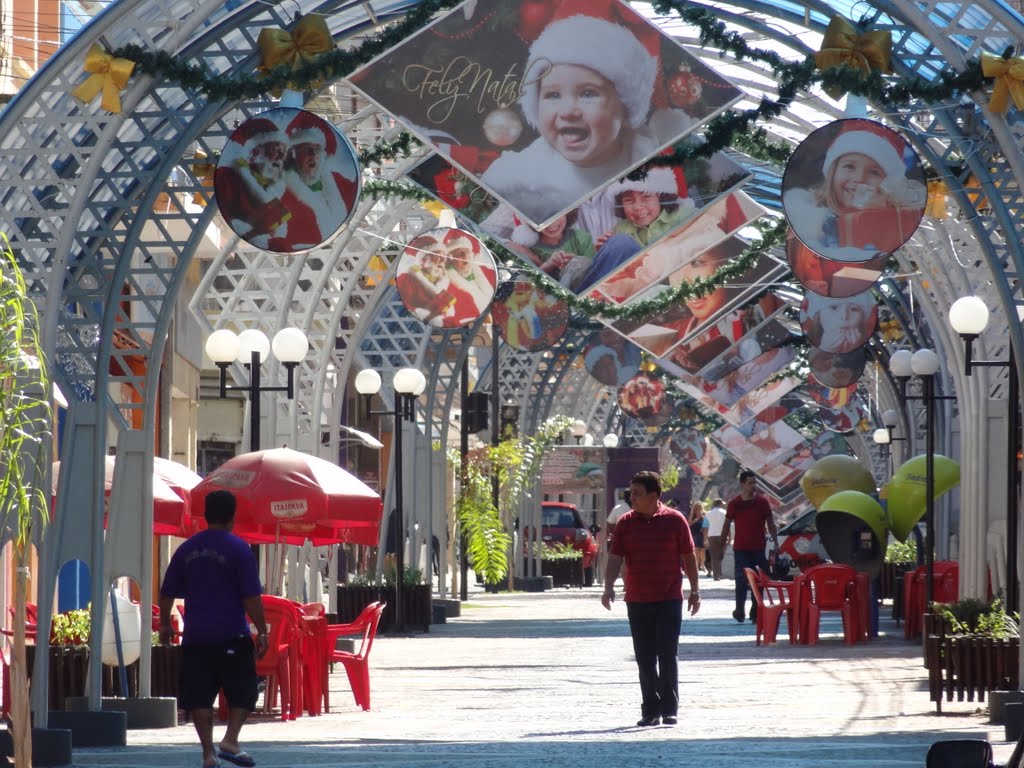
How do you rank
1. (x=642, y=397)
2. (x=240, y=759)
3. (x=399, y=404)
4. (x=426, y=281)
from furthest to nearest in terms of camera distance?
(x=642, y=397) < (x=399, y=404) < (x=426, y=281) < (x=240, y=759)

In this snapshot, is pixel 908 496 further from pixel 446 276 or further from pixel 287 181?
pixel 287 181

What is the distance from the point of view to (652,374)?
51844 millimetres

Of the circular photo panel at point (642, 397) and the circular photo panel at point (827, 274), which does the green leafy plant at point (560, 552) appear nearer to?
the circular photo panel at point (642, 397)

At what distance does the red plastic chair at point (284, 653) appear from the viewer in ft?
50.4

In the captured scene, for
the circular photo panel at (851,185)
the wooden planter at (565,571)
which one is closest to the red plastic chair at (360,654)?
the circular photo panel at (851,185)

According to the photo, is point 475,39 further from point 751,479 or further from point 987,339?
point 751,479

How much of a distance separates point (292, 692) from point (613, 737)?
318 centimetres

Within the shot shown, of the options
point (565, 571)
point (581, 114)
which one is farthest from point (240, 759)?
point (565, 571)

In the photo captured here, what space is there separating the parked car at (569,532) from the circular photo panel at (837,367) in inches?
707

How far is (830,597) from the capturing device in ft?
79.5

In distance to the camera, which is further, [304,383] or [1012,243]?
[304,383]

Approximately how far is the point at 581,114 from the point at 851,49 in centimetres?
205

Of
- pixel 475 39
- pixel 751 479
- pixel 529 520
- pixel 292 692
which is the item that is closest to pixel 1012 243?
pixel 475 39

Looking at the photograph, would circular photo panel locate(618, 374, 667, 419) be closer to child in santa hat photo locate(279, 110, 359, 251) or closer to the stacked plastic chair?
the stacked plastic chair
